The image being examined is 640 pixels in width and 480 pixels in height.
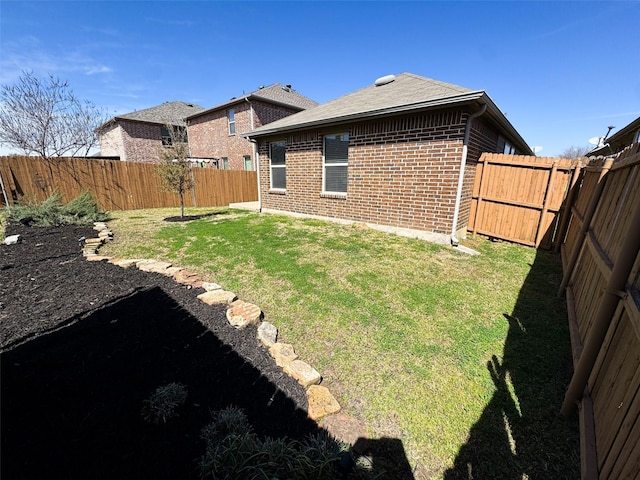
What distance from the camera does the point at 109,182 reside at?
418 inches

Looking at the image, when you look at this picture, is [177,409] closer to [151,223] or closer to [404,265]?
[404,265]

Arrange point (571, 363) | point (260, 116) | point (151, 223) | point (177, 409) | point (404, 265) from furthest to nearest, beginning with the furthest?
point (260, 116) → point (151, 223) → point (404, 265) → point (571, 363) → point (177, 409)

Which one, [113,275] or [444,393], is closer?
[444,393]

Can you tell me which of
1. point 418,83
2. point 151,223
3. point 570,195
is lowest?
point 151,223

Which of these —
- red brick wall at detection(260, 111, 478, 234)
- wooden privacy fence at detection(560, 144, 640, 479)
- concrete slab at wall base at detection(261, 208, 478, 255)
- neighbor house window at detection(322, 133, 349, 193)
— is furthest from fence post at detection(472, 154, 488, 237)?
wooden privacy fence at detection(560, 144, 640, 479)

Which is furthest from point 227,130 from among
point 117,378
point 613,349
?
point 613,349

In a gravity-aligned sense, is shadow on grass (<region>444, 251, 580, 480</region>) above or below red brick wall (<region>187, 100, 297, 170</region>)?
below

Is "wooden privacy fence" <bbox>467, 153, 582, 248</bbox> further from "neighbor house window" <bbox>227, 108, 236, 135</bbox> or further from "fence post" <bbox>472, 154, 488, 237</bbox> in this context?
"neighbor house window" <bbox>227, 108, 236, 135</bbox>

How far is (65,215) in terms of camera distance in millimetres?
7312

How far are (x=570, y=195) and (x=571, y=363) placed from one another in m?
4.86

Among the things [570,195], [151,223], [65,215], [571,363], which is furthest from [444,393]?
[65,215]

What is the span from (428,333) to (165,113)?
92.5ft

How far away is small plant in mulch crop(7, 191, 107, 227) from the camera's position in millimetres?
6863

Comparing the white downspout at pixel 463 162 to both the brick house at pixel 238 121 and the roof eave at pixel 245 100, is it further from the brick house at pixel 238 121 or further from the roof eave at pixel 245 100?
the roof eave at pixel 245 100
